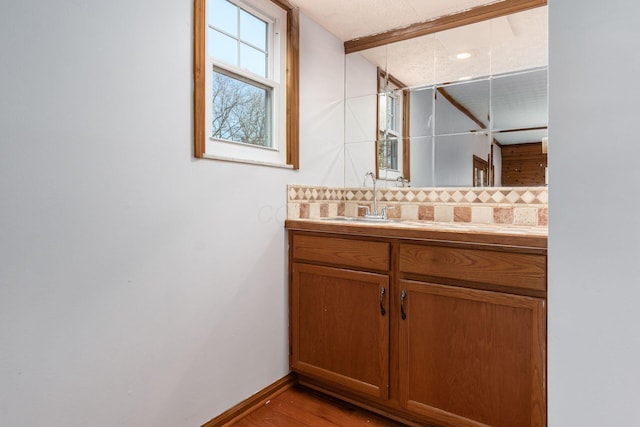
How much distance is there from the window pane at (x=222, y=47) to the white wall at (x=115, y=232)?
6.9 inches

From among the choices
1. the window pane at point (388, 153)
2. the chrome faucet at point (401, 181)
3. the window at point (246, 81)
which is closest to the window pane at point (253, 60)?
the window at point (246, 81)

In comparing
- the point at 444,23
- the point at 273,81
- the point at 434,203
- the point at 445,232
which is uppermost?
the point at 444,23

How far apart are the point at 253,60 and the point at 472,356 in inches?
72.3

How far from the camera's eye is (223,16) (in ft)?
5.95

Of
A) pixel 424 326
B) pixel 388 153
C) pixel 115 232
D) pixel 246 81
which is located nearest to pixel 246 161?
pixel 246 81

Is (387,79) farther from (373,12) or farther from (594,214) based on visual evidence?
(594,214)

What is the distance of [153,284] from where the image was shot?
147cm

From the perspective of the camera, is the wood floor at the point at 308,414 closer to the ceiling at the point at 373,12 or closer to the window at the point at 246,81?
the window at the point at 246,81

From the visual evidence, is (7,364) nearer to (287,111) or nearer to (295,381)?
(295,381)

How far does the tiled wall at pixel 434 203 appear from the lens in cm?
200

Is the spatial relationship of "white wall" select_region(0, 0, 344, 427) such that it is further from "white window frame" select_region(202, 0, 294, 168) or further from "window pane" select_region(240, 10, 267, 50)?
"window pane" select_region(240, 10, 267, 50)

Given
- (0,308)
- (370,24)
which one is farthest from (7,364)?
(370,24)

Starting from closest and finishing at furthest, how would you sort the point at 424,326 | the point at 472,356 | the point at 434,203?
the point at 472,356 < the point at 424,326 < the point at 434,203

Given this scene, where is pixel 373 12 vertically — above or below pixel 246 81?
above
